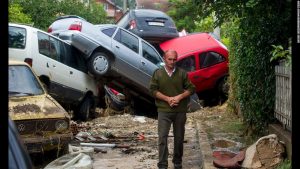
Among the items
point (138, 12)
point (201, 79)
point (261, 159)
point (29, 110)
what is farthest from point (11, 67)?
point (138, 12)

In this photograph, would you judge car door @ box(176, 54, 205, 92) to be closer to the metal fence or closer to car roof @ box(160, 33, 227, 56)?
car roof @ box(160, 33, 227, 56)

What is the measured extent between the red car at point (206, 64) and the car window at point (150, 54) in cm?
262

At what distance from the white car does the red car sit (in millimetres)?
4515

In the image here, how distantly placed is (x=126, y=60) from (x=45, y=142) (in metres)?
6.41

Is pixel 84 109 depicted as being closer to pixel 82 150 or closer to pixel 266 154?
pixel 82 150

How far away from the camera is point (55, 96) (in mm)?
14492

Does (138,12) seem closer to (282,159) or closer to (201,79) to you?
(201,79)

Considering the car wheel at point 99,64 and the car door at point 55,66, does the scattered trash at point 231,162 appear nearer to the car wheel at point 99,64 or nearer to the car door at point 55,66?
the car door at point 55,66

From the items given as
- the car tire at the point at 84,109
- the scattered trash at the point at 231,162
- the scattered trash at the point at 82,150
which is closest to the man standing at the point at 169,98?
the scattered trash at the point at 231,162

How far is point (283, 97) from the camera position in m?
8.86

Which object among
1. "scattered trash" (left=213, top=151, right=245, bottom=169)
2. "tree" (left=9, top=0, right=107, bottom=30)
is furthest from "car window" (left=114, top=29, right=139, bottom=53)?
"tree" (left=9, top=0, right=107, bottom=30)

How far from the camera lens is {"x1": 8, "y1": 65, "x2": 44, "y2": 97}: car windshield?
10.5 metres

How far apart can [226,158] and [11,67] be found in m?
4.39

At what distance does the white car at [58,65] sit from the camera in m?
13.8
